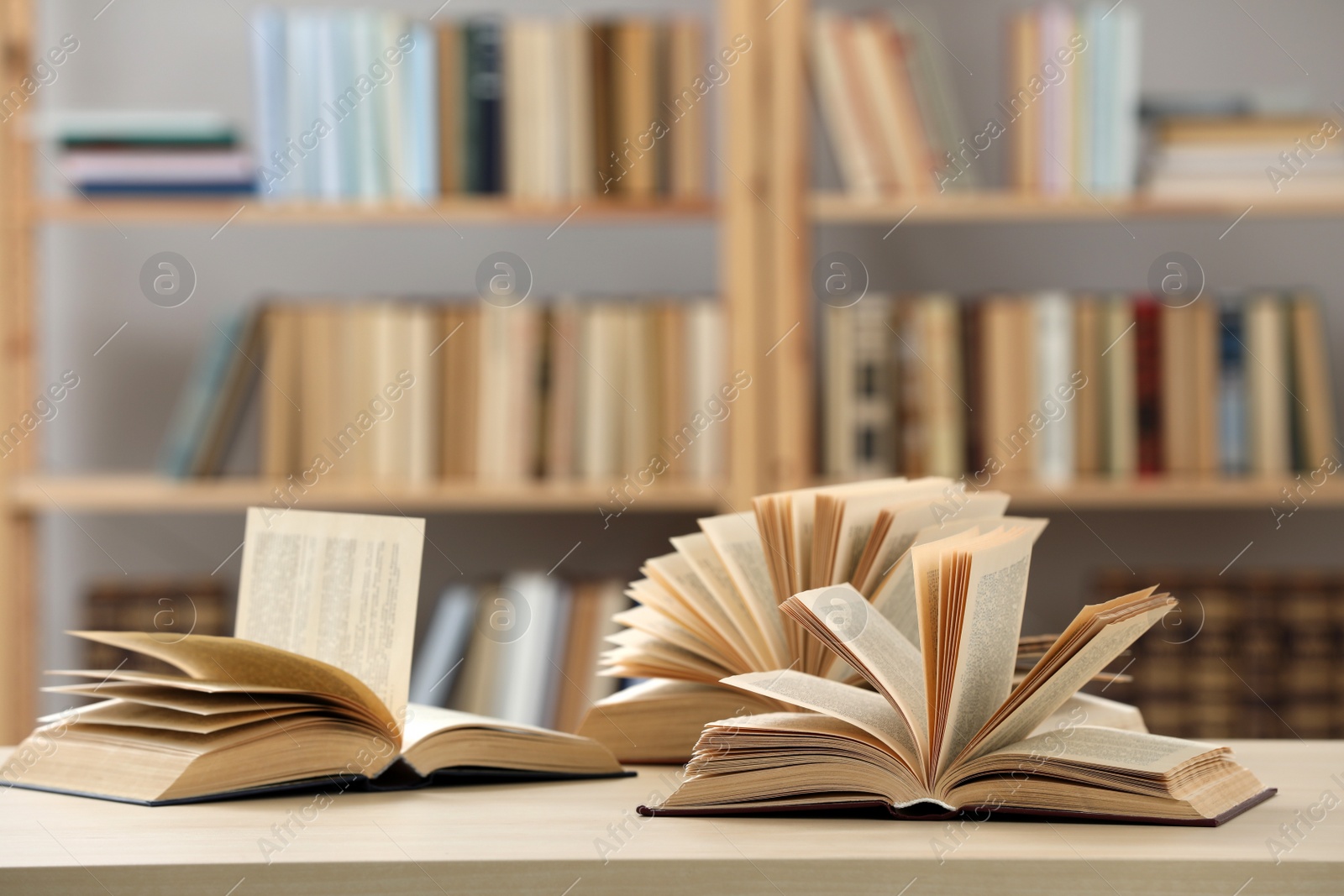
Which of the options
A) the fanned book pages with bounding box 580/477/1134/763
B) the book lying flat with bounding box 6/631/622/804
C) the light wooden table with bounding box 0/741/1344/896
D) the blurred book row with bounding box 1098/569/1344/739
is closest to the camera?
the light wooden table with bounding box 0/741/1344/896

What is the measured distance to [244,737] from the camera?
2.18 feet

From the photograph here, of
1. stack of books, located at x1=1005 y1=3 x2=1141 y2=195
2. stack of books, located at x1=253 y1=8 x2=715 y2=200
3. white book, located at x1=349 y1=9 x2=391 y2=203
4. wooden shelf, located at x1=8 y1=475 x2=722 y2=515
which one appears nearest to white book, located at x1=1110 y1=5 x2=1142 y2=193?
stack of books, located at x1=1005 y1=3 x2=1141 y2=195

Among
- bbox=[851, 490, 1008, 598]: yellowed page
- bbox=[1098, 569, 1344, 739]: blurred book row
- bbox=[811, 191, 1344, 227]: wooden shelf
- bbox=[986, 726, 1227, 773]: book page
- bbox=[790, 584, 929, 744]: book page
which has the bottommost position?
bbox=[1098, 569, 1344, 739]: blurred book row

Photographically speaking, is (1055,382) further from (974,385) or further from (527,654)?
(527,654)

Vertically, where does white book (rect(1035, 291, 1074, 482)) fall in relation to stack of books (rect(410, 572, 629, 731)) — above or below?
above

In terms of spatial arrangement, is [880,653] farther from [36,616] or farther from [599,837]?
[36,616]

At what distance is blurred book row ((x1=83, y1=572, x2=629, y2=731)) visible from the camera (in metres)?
1.78

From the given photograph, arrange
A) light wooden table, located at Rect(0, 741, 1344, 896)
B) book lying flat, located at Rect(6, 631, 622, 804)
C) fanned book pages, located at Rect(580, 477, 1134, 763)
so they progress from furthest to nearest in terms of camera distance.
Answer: fanned book pages, located at Rect(580, 477, 1134, 763)
book lying flat, located at Rect(6, 631, 622, 804)
light wooden table, located at Rect(0, 741, 1344, 896)

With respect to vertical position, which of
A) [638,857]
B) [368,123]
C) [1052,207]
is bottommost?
[638,857]

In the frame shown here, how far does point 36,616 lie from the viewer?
76.7 inches

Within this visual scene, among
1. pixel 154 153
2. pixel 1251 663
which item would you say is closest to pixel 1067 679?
pixel 1251 663

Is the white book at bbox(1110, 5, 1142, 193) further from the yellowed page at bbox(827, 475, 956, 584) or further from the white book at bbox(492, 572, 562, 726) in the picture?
the yellowed page at bbox(827, 475, 956, 584)

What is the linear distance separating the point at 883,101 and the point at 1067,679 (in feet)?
4.25

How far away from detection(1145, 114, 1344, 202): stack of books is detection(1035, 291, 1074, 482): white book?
0.23 metres
